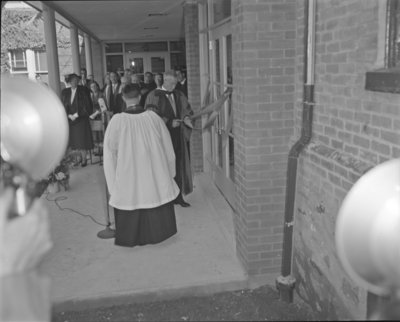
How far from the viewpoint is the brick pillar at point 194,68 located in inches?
326

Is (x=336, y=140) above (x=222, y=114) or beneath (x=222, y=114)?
above

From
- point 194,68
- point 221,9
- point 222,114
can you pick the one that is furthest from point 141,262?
point 194,68

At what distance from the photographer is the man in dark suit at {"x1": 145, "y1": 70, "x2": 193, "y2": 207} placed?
6.71 metres

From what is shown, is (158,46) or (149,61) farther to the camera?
(149,61)

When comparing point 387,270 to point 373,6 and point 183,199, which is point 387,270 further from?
point 183,199

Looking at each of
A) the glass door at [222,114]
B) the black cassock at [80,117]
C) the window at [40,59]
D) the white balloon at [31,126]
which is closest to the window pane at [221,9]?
the glass door at [222,114]

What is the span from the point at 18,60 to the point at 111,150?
17.9 metres

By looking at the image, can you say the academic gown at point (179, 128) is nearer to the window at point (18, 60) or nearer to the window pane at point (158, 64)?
the window pane at point (158, 64)

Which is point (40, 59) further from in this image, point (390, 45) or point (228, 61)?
point (390, 45)

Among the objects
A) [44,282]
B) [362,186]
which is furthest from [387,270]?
[44,282]

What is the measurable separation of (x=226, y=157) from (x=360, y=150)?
3749mm

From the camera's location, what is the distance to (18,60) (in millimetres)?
21297

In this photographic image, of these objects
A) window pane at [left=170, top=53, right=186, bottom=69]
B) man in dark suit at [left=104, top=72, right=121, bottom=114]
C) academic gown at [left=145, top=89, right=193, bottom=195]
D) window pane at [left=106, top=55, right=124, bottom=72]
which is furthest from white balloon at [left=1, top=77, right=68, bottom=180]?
window pane at [left=106, top=55, right=124, bottom=72]

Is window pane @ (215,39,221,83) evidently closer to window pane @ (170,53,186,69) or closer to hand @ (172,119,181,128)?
hand @ (172,119,181,128)
